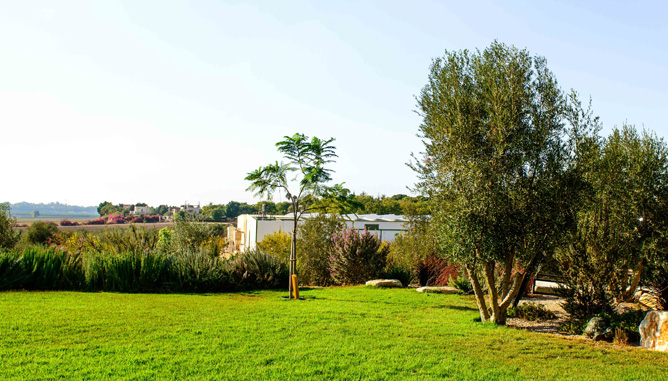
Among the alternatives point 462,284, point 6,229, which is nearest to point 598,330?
point 462,284

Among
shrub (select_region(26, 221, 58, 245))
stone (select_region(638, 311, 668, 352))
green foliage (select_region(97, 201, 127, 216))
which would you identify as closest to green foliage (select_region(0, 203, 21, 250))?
shrub (select_region(26, 221, 58, 245))

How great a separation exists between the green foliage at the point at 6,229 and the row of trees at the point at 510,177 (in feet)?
52.6

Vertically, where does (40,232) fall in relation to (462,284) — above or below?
above

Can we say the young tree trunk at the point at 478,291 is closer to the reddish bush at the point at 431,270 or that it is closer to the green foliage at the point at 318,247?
the reddish bush at the point at 431,270

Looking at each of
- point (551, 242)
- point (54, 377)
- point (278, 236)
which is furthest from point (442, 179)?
point (278, 236)

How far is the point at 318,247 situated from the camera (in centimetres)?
1800

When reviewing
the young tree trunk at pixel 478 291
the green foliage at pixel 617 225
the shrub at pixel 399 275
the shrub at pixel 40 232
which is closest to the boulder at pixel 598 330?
the green foliage at pixel 617 225

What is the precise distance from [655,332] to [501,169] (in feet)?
11.4

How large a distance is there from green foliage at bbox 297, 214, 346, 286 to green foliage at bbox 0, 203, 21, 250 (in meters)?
10.6

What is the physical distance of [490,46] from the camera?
895 cm

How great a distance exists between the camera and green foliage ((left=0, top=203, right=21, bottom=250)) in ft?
56.2

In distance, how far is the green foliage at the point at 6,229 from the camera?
1714 centimetres

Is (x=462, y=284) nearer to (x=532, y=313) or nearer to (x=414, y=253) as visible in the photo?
(x=414, y=253)

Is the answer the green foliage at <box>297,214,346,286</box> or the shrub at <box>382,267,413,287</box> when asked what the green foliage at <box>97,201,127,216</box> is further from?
the shrub at <box>382,267,413,287</box>
